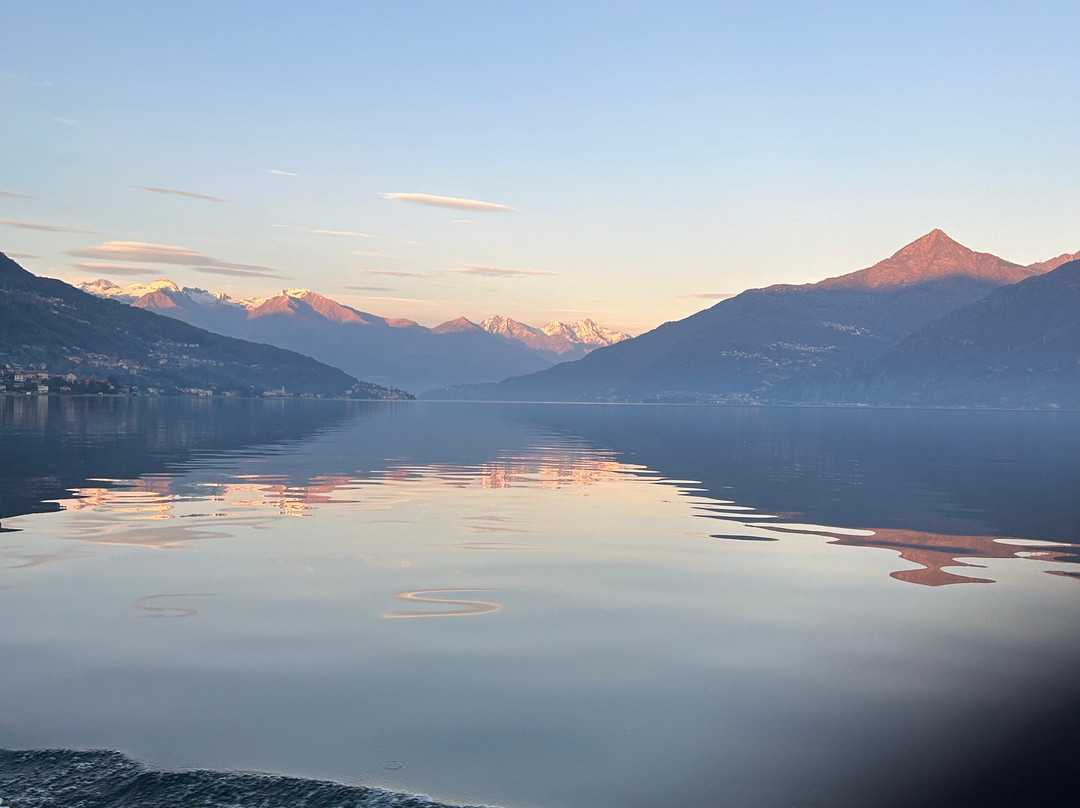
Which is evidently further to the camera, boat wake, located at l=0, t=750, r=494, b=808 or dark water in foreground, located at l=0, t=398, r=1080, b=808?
dark water in foreground, located at l=0, t=398, r=1080, b=808

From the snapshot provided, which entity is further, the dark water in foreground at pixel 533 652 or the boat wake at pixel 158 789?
the dark water in foreground at pixel 533 652

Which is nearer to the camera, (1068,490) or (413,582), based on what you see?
(413,582)

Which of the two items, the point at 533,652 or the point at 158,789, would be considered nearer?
the point at 158,789

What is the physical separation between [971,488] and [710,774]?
47867 millimetres

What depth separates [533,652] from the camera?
1873cm

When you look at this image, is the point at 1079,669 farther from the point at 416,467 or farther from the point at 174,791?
the point at 416,467

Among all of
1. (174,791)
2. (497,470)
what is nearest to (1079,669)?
(174,791)

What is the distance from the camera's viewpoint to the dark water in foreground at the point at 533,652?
12.6 m

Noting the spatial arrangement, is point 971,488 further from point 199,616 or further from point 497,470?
point 199,616

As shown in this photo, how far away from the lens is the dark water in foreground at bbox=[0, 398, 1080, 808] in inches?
497

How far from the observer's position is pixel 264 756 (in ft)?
42.3

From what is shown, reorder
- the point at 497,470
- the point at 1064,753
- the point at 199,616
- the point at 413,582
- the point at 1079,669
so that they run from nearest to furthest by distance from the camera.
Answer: the point at 1064,753 < the point at 1079,669 < the point at 199,616 < the point at 413,582 < the point at 497,470

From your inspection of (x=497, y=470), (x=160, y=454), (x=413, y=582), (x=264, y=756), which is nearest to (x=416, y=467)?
(x=497, y=470)

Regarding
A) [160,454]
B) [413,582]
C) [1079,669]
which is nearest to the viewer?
[1079,669]
